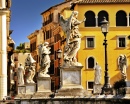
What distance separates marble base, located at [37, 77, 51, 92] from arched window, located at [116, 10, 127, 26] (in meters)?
37.4

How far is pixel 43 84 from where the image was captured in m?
23.7

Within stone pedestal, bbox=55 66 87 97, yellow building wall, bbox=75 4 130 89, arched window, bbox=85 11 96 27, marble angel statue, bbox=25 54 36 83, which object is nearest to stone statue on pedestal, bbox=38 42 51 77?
stone pedestal, bbox=55 66 87 97

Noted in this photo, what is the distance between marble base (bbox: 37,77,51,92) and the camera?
23.6m

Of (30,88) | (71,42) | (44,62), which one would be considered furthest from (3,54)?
(71,42)

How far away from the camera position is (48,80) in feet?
78.1

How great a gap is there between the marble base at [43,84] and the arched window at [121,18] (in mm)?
37418

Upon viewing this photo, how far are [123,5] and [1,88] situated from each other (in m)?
20.7

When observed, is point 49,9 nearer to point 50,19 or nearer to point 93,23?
point 50,19

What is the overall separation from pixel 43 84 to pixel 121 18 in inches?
1489

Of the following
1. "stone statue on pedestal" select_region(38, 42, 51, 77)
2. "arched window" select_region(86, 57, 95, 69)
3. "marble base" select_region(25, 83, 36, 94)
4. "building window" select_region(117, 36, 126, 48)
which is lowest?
"marble base" select_region(25, 83, 36, 94)

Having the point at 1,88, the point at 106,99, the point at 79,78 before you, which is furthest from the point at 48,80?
the point at 1,88

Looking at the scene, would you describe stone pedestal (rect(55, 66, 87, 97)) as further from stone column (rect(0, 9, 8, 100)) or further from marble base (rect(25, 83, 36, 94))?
stone column (rect(0, 9, 8, 100))

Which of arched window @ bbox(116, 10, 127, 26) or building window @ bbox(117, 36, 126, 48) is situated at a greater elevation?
arched window @ bbox(116, 10, 127, 26)

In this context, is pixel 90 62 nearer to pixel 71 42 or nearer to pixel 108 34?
pixel 108 34
